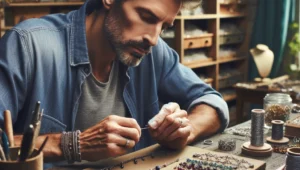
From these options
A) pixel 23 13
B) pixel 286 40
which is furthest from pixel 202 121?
pixel 286 40

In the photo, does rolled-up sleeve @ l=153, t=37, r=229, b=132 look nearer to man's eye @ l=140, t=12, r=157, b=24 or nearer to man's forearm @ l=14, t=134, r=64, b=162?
man's eye @ l=140, t=12, r=157, b=24

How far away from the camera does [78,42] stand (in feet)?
4.89

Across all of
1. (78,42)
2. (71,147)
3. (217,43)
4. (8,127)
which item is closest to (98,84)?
(78,42)

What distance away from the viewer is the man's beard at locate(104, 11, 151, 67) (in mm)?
1417

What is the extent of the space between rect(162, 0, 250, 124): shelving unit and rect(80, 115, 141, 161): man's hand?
2.73m

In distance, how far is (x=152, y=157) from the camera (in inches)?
50.6

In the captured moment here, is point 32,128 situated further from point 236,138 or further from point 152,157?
point 236,138

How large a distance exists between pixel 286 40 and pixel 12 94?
3725 millimetres

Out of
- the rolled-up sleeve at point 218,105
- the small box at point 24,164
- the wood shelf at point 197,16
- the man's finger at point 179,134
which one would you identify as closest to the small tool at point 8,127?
the small box at point 24,164

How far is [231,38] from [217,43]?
14.1 inches

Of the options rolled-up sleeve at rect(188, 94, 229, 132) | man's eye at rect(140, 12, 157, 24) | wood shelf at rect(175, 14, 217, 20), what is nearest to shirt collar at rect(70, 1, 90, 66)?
man's eye at rect(140, 12, 157, 24)

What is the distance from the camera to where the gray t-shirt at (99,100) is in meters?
1.50

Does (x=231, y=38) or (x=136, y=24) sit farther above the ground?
(x=136, y=24)

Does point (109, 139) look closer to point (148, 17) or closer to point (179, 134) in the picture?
point (179, 134)
